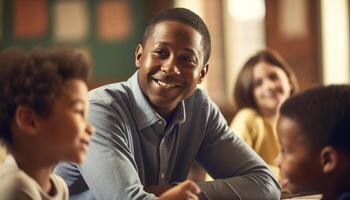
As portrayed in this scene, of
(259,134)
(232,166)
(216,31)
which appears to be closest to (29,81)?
(232,166)

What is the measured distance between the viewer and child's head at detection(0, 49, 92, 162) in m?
1.11

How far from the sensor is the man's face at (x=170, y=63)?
1.54 m

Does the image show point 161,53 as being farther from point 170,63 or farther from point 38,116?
point 38,116

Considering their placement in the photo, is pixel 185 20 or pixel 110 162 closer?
pixel 110 162

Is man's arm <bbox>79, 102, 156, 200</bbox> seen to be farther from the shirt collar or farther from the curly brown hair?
the curly brown hair

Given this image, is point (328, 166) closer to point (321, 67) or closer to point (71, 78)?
point (71, 78)

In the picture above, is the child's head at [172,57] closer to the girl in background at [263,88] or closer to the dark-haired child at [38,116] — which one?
the dark-haired child at [38,116]

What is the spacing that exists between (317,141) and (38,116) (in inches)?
21.5

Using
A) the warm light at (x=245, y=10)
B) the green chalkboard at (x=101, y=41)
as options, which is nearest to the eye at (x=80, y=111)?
the green chalkboard at (x=101, y=41)

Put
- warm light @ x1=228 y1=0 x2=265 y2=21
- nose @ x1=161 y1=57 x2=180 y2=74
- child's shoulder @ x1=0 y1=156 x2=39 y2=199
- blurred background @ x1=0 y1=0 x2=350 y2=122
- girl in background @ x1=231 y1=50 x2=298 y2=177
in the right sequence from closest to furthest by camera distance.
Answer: child's shoulder @ x1=0 y1=156 x2=39 y2=199 < nose @ x1=161 y1=57 x2=180 y2=74 < girl in background @ x1=231 y1=50 x2=298 y2=177 < blurred background @ x1=0 y1=0 x2=350 y2=122 < warm light @ x1=228 y1=0 x2=265 y2=21

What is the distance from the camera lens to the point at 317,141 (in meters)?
1.25

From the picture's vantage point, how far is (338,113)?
4.07 feet

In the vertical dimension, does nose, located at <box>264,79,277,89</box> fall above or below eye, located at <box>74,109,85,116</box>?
below

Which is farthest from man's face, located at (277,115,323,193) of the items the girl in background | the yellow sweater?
the girl in background
